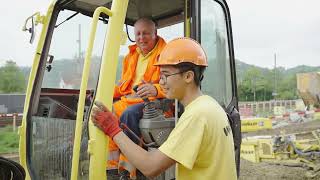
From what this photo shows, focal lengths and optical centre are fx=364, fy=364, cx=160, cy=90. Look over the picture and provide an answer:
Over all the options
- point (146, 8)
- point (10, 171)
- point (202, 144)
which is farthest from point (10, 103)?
point (202, 144)

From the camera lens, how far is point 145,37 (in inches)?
119

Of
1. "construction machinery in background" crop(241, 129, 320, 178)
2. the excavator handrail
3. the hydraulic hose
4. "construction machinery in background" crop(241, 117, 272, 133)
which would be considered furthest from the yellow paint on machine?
Answer: the hydraulic hose

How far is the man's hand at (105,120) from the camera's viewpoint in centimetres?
201

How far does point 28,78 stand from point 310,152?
6766mm

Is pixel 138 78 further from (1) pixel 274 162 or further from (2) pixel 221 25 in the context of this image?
(1) pixel 274 162

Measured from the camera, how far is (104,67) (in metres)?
2.21

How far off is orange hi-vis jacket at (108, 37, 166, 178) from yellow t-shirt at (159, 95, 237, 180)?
30.5 inches

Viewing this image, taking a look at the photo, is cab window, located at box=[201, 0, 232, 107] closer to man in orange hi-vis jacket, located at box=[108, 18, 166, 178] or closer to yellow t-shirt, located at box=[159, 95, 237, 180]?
man in orange hi-vis jacket, located at box=[108, 18, 166, 178]

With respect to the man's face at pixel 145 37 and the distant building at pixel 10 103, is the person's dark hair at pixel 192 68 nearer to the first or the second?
the man's face at pixel 145 37

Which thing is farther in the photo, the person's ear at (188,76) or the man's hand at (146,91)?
the man's hand at (146,91)

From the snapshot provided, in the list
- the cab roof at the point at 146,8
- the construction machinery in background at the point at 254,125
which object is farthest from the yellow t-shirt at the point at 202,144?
the construction machinery in background at the point at 254,125

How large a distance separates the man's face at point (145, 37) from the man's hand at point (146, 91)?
1.74 feet

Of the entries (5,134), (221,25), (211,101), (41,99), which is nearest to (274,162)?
(221,25)

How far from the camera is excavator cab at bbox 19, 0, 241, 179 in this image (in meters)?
2.19
